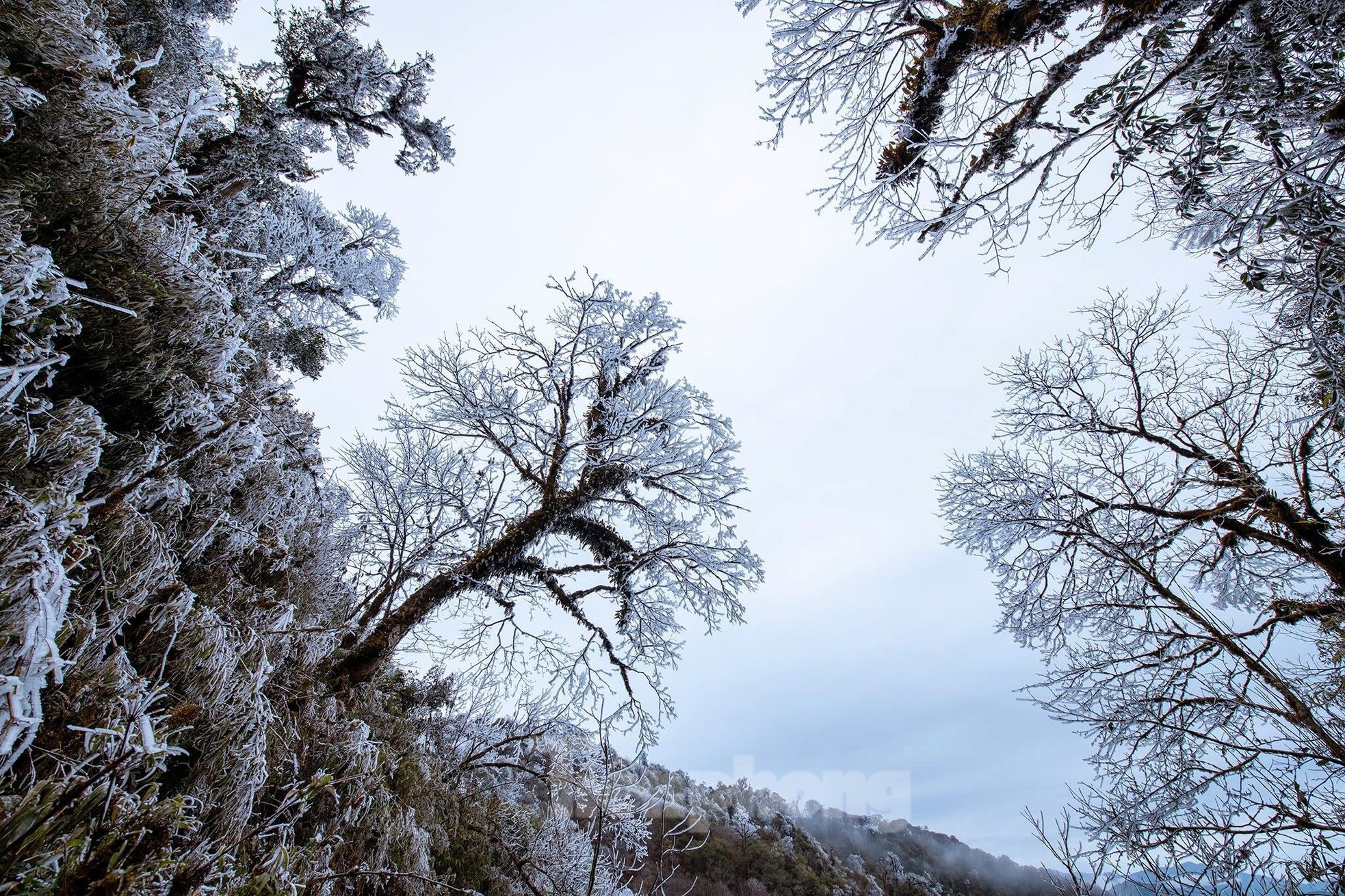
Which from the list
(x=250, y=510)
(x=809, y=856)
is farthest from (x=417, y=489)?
(x=809, y=856)

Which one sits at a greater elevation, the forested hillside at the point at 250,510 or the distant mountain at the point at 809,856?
the forested hillside at the point at 250,510

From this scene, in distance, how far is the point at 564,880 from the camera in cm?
703

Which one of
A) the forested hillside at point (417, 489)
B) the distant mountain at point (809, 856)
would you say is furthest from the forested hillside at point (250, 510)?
the distant mountain at point (809, 856)

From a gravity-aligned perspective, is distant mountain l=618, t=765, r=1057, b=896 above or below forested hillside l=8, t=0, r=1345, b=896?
below

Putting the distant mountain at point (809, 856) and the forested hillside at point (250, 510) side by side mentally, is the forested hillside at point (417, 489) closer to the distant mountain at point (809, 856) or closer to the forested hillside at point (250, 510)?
the forested hillside at point (250, 510)

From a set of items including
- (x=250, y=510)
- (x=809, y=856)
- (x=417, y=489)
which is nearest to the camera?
(x=250, y=510)

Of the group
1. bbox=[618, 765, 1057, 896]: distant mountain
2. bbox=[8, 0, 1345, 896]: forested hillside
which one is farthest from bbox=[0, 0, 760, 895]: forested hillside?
bbox=[618, 765, 1057, 896]: distant mountain

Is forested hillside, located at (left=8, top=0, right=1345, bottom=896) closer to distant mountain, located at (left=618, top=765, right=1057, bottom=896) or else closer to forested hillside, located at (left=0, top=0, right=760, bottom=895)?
forested hillside, located at (left=0, top=0, right=760, bottom=895)

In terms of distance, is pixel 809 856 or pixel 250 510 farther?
pixel 809 856

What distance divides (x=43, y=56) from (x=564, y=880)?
979cm

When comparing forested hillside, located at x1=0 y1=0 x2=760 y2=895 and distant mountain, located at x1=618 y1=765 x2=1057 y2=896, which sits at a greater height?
forested hillside, located at x1=0 y1=0 x2=760 y2=895

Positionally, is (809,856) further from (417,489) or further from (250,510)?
(250,510)

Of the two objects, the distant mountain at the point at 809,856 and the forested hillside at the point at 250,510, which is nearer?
the forested hillside at the point at 250,510

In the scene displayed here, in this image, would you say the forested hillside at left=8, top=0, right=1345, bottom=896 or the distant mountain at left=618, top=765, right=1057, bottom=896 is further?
the distant mountain at left=618, top=765, right=1057, bottom=896
